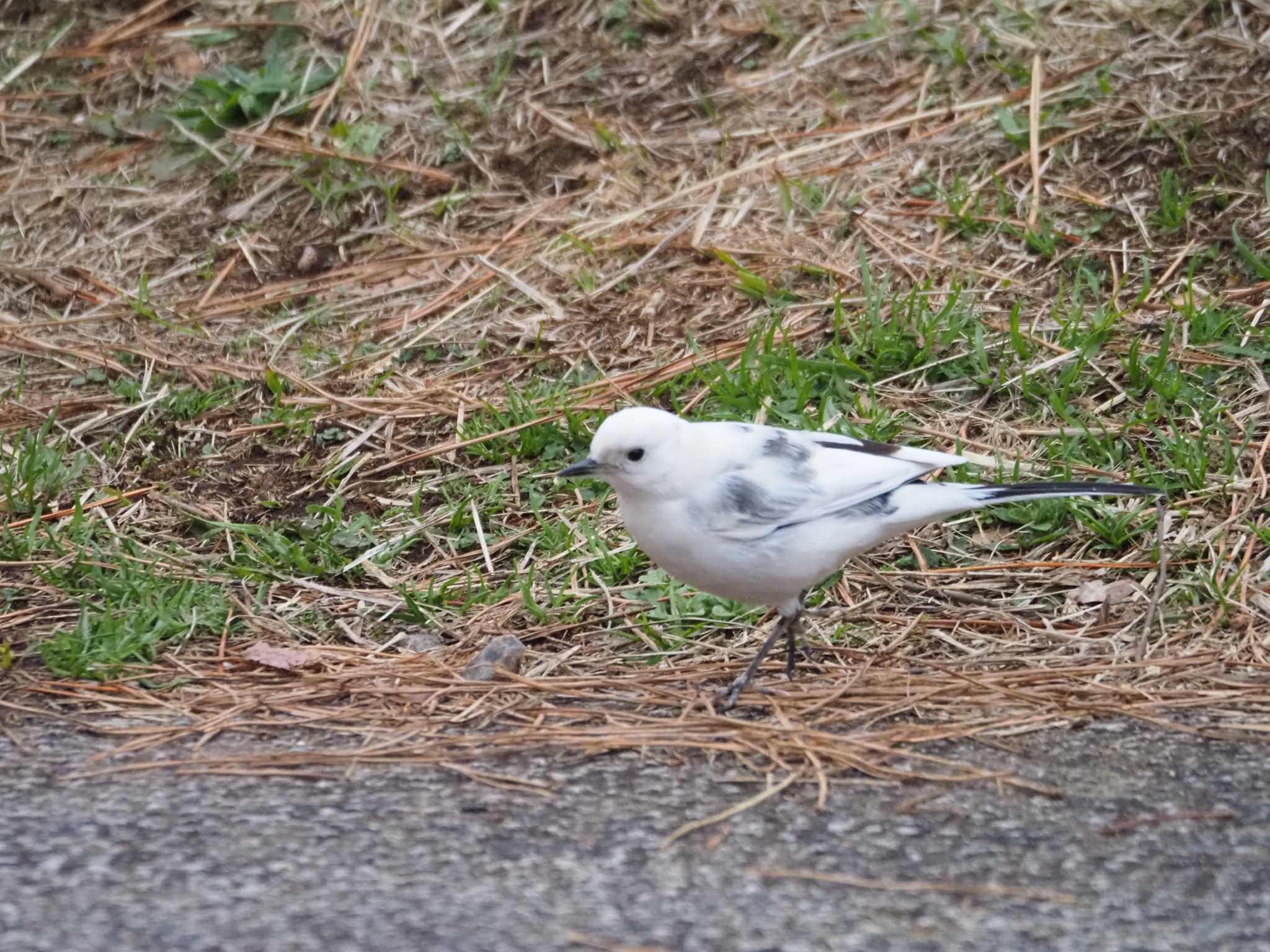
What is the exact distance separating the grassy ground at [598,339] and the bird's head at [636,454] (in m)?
0.57

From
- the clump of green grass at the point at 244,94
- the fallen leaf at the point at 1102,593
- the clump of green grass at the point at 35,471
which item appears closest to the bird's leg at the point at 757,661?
the fallen leaf at the point at 1102,593

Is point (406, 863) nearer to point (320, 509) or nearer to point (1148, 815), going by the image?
point (1148, 815)

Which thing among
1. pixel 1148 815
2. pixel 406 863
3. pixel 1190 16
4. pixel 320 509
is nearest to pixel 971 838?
pixel 1148 815

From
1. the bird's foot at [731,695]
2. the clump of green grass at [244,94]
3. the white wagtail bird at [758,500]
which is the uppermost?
the clump of green grass at [244,94]

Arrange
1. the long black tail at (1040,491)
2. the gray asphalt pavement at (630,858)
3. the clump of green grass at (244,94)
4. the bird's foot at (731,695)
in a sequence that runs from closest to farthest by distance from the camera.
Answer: the gray asphalt pavement at (630,858)
the bird's foot at (731,695)
the long black tail at (1040,491)
the clump of green grass at (244,94)

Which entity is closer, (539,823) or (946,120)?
(539,823)

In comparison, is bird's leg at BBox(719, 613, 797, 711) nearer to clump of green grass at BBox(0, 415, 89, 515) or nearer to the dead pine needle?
the dead pine needle

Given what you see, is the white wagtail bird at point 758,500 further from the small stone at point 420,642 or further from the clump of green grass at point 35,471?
the clump of green grass at point 35,471

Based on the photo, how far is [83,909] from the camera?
250cm

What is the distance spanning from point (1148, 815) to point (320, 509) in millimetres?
2962

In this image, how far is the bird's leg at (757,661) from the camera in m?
3.64

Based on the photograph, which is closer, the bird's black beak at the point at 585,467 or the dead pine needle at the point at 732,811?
the dead pine needle at the point at 732,811

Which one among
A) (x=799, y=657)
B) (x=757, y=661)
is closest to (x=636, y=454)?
(x=757, y=661)

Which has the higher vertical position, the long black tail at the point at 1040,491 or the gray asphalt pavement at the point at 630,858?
the long black tail at the point at 1040,491
